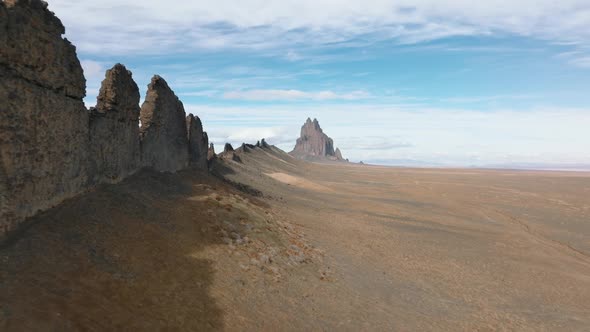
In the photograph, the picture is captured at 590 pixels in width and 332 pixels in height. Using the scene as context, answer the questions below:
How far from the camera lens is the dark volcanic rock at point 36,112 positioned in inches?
355

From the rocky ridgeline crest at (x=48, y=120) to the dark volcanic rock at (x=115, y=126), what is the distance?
0.11 feet

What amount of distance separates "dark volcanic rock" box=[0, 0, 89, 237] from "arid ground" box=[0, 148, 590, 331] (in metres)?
0.70

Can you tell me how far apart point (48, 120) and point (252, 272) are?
23.0 ft

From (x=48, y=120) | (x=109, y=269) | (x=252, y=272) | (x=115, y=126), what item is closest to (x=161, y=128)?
(x=115, y=126)

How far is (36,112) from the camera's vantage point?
32.9 ft

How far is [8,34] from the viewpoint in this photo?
9023 millimetres

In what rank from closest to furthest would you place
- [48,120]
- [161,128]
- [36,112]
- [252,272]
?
[36,112], [48,120], [252,272], [161,128]

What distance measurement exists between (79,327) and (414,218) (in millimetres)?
26773

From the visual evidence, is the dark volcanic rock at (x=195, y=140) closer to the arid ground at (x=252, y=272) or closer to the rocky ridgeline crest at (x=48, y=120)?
the arid ground at (x=252, y=272)

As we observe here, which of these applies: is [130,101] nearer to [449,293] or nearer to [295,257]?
[295,257]

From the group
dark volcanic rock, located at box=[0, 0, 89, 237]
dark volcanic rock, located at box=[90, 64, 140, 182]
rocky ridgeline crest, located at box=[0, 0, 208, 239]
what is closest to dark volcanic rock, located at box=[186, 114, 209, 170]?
dark volcanic rock, located at box=[90, 64, 140, 182]

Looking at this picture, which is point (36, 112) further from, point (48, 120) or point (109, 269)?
point (109, 269)

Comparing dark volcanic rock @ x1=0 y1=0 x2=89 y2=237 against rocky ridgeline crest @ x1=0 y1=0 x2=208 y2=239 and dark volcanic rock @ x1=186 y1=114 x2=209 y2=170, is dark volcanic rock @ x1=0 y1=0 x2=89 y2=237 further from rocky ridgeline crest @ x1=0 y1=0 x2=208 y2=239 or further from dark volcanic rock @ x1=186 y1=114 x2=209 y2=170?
dark volcanic rock @ x1=186 y1=114 x2=209 y2=170

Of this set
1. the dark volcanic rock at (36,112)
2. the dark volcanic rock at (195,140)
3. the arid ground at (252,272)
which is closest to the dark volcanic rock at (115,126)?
the arid ground at (252,272)
